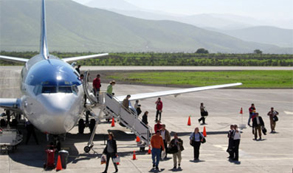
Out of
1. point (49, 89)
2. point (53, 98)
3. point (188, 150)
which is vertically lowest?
point (188, 150)

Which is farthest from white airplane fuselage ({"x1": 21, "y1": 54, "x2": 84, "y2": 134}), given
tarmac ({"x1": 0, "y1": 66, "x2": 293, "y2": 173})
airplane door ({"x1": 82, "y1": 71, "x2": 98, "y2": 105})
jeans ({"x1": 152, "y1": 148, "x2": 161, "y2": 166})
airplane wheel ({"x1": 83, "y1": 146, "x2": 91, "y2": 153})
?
jeans ({"x1": 152, "y1": 148, "x2": 161, "y2": 166})

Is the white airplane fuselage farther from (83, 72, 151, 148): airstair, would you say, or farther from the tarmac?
the tarmac

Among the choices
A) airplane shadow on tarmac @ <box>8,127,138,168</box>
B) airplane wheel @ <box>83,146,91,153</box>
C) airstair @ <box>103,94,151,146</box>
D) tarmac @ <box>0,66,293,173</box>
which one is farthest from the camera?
airstair @ <box>103,94,151,146</box>

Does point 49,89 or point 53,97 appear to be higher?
point 49,89

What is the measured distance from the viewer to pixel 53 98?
23312 millimetres

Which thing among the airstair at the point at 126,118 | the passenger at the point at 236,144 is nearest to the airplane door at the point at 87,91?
the airstair at the point at 126,118

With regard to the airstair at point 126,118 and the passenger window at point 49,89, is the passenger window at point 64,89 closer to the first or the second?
the passenger window at point 49,89

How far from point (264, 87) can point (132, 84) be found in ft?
61.9

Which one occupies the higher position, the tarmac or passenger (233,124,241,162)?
passenger (233,124,241,162)

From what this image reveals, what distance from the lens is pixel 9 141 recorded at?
2559 centimetres

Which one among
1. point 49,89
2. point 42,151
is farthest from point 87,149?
point 49,89

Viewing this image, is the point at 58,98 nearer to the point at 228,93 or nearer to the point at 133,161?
the point at 133,161

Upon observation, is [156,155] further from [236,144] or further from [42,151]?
[42,151]

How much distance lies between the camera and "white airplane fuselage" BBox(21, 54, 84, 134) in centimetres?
2286
